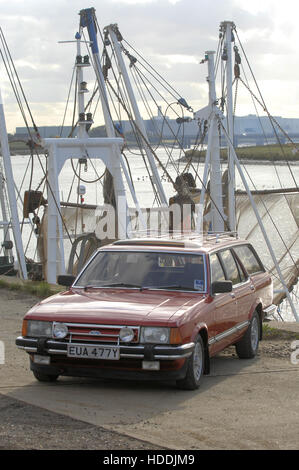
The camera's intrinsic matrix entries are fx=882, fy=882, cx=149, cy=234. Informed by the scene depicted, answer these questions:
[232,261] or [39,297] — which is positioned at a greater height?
[232,261]

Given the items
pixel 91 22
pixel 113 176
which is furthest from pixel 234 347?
pixel 91 22

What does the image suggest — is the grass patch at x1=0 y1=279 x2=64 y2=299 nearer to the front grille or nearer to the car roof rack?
the car roof rack

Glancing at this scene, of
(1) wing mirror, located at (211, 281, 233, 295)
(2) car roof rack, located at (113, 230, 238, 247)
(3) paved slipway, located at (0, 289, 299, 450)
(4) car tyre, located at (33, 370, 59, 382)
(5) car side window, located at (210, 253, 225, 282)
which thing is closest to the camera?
(3) paved slipway, located at (0, 289, 299, 450)

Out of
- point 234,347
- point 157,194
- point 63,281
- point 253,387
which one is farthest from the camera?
point 157,194

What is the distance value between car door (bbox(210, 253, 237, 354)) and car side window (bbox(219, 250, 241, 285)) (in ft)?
0.35

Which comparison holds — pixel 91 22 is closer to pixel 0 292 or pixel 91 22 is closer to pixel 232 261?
pixel 0 292

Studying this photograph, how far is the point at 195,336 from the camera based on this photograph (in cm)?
828

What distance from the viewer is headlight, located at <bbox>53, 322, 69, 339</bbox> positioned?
319 inches

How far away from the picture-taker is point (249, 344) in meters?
10.1

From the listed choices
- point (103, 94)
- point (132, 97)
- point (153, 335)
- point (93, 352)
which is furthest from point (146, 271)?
point (132, 97)

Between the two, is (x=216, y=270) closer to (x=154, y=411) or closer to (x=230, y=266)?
(x=230, y=266)

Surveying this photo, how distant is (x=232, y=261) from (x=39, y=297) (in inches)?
212

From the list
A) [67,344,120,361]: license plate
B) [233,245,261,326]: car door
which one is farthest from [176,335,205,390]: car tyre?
[233,245,261,326]: car door

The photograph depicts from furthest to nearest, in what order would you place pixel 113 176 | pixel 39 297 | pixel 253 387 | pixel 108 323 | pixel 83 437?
pixel 113 176
pixel 39 297
pixel 253 387
pixel 108 323
pixel 83 437
